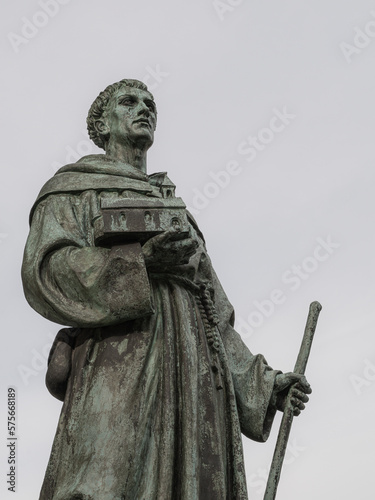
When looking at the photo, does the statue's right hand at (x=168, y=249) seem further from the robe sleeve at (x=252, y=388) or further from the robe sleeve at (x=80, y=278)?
the robe sleeve at (x=252, y=388)

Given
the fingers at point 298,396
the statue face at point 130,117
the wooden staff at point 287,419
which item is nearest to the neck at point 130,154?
the statue face at point 130,117

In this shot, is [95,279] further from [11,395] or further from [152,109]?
[11,395]

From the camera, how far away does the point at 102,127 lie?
10766 mm

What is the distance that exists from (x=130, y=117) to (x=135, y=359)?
272 cm

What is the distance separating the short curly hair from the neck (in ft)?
0.87

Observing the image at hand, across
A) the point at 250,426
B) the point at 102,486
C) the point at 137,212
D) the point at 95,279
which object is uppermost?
the point at 137,212

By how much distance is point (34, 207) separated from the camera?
9.83m

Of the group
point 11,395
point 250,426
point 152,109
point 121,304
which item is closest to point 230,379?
point 250,426

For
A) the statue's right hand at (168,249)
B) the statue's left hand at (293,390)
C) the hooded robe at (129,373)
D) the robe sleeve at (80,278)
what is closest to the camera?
the hooded robe at (129,373)

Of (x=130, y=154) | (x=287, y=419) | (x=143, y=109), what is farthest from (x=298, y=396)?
(x=143, y=109)

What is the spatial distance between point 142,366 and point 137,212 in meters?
1.21

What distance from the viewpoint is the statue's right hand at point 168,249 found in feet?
29.4

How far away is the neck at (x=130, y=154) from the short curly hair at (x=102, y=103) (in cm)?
27

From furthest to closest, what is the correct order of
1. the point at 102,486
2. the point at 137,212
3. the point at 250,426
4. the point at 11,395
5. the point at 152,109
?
1. the point at 11,395
2. the point at 152,109
3. the point at 250,426
4. the point at 137,212
5. the point at 102,486
